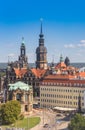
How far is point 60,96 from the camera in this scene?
13388 cm

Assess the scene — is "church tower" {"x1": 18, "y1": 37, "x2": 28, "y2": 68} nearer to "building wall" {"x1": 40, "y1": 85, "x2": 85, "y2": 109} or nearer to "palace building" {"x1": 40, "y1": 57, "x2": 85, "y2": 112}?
"palace building" {"x1": 40, "y1": 57, "x2": 85, "y2": 112}

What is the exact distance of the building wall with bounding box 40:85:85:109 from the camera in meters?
130

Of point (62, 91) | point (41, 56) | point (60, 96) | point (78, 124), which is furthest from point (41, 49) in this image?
point (78, 124)

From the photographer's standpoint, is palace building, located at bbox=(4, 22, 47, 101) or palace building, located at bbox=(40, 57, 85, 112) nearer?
palace building, located at bbox=(40, 57, 85, 112)

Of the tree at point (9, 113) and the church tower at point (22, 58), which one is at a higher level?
the church tower at point (22, 58)

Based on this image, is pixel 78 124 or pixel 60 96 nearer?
pixel 78 124

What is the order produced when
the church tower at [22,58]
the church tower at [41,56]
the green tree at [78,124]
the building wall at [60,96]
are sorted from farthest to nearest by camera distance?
the church tower at [22,58]
the church tower at [41,56]
the building wall at [60,96]
the green tree at [78,124]

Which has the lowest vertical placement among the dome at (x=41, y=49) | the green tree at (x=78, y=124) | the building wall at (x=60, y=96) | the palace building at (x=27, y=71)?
the green tree at (x=78, y=124)

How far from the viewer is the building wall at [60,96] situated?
13012cm

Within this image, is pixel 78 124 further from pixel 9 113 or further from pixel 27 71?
pixel 27 71

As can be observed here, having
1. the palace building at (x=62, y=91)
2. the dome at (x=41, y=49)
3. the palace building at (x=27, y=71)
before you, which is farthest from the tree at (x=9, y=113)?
the dome at (x=41, y=49)

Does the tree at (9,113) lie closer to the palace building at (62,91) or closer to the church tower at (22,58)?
the palace building at (62,91)

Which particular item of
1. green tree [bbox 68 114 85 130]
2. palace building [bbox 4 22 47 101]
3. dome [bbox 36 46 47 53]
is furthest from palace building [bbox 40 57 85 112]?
dome [bbox 36 46 47 53]

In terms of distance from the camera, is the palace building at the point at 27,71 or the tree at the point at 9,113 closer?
the tree at the point at 9,113
